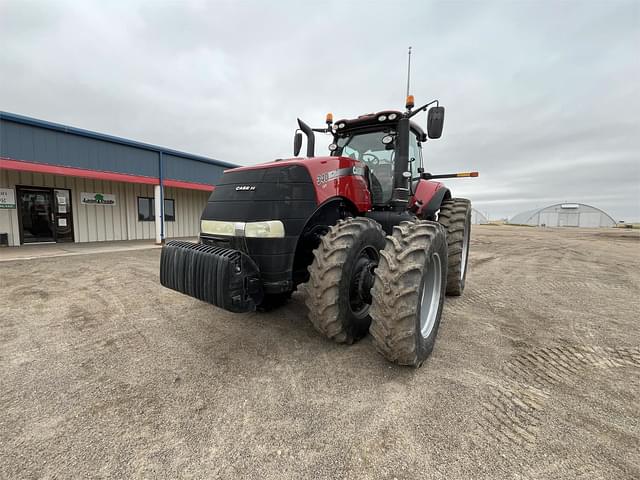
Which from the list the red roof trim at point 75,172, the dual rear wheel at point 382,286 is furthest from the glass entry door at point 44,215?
the dual rear wheel at point 382,286

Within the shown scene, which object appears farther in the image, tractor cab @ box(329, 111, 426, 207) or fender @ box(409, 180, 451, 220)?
fender @ box(409, 180, 451, 220)

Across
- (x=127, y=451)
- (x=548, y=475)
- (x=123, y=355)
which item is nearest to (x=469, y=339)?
(x=548, y=475)

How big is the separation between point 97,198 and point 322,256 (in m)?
12.1

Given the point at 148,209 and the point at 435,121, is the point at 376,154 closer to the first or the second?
the point at 435,121

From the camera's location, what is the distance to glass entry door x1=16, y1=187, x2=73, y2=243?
381 inches

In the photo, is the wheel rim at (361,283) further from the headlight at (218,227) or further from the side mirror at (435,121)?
the side mirror at (435,121)

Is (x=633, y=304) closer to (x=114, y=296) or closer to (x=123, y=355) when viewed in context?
(x=123, y=355)

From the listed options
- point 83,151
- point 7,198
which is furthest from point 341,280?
point 7,198

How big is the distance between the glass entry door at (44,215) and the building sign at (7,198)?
0.16 metres

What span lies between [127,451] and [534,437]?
2.27m

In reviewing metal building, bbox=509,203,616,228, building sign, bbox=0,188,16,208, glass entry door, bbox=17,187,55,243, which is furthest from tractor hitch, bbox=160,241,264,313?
metal building, bbox=509,203,616,228

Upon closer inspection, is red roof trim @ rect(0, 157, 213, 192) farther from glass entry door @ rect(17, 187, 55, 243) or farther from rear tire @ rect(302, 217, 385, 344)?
rear tire @ rect(302, 217, 385, 344)

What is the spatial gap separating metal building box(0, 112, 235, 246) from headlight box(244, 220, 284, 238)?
30.0 ft

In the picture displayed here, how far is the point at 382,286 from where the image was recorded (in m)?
2.23
